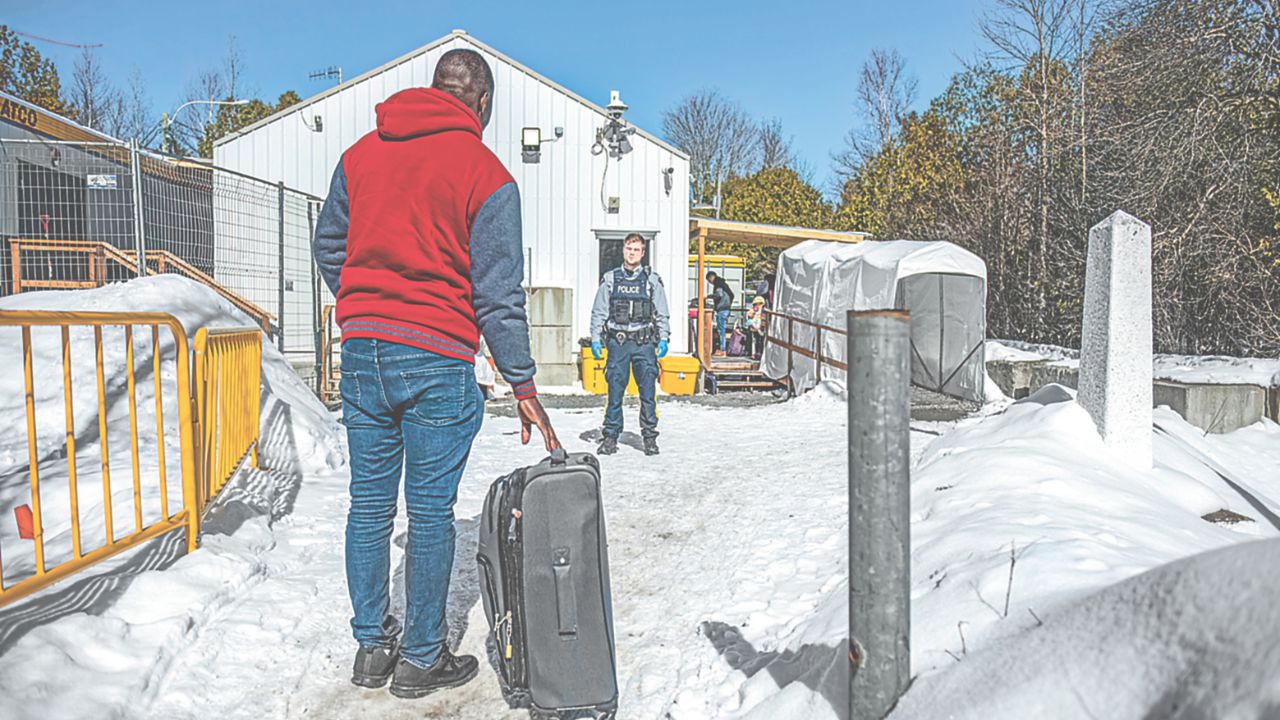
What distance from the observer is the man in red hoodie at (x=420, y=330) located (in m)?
2.59

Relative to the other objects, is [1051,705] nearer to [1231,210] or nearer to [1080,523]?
[1080,523]

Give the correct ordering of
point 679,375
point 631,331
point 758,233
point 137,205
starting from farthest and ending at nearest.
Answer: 1. point 758,233
2. point 679,375
3. point 137,205
4. point 631,331

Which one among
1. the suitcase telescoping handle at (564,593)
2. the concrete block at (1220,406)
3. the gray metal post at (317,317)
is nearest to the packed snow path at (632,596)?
the suitcase telescoping handle at (564,593)

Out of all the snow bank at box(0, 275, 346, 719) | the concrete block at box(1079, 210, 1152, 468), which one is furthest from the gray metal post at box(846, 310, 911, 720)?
the concrete block at box(1079, 210, 1152, 468)

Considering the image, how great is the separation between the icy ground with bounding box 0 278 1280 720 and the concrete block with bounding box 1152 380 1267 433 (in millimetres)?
1475

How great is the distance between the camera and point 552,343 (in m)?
14.1

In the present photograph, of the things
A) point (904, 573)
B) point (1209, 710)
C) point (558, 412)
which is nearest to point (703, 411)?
point (558, 412)

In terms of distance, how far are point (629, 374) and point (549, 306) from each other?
7430 millimetres

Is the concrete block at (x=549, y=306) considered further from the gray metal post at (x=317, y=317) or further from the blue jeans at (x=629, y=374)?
the blue jeans at (x=629, y=374)

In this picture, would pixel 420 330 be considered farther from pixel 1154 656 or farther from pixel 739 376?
pixel 739 376

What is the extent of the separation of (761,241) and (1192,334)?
7550 mm

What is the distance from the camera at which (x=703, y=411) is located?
32.9 feet

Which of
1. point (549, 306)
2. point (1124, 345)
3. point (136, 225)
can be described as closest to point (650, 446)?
point (1124, 345)

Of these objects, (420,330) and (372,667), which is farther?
(372,667)
